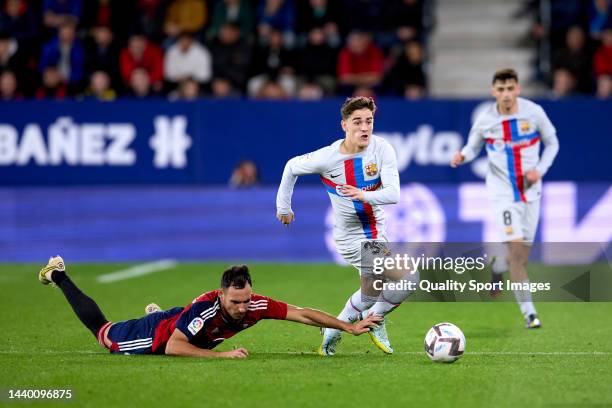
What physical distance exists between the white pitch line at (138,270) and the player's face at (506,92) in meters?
5.95

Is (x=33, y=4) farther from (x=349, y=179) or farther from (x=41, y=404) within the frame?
(x=41, y=404)

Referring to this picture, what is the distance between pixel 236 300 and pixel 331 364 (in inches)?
36.4

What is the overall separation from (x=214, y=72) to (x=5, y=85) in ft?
10.9

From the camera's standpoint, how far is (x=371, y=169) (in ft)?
31.1

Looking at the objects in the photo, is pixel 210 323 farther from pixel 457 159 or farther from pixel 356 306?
pixel 457 159

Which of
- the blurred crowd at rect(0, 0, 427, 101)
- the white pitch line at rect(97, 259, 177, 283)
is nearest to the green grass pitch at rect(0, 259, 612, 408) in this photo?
the white pitch line at rect(97, 259, 177, 283)

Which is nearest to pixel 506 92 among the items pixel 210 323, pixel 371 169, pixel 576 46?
pixel 371 169

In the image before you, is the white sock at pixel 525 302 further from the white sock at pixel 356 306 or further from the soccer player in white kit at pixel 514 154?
the white sock at pixel 356 306

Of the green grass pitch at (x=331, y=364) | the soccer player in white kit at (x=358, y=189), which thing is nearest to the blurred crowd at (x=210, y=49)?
the green grass pitch at (x=331, y=364)

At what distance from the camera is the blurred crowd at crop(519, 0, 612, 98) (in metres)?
18.5

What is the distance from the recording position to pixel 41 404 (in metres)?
7.48

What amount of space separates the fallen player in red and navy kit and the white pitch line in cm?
582

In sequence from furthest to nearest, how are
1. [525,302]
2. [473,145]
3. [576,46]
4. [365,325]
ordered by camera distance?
[576,46] < [473,145] < [525,302] < [365,325]

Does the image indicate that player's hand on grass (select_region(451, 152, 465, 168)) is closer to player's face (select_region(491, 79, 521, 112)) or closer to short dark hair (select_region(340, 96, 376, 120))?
player's face (select_region(491, 79, 521, 112))
